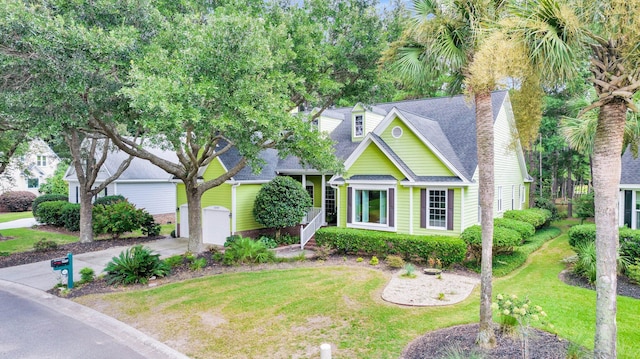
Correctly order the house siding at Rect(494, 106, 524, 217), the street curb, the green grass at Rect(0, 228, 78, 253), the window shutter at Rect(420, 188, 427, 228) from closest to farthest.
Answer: the street curb
the window shutter at Rect(420, 188, 427, 228)
the green grass at Rect(0, 228, 78, 253)
the house siding at Rect(494, 106, 524, 217)

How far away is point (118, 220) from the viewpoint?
19828mm

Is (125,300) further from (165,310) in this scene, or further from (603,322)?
(603,322)

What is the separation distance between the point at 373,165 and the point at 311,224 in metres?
4.20

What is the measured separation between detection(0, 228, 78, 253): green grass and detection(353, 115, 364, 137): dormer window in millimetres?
16654

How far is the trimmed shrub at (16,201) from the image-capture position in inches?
1358

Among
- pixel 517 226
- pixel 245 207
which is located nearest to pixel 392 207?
pixel 517 226

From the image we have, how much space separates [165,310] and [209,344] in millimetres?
2681

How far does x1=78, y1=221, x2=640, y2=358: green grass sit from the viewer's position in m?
7.26

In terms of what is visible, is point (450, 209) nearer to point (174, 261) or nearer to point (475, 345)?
point (475, 345)

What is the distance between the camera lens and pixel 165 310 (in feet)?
30.8

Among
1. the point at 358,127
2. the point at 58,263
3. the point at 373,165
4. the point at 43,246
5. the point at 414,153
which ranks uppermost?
the point at 358,127

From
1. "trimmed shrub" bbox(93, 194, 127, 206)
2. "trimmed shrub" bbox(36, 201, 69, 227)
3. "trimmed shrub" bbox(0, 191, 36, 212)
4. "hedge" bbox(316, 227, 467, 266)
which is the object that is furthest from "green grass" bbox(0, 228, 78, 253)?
"hedge" bbox(316, 227, 467, 266)

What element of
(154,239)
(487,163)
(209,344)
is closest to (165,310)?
(209,344)

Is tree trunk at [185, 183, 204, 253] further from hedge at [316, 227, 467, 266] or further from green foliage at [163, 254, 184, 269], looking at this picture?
hedge at [316, 227, 467, 266]
